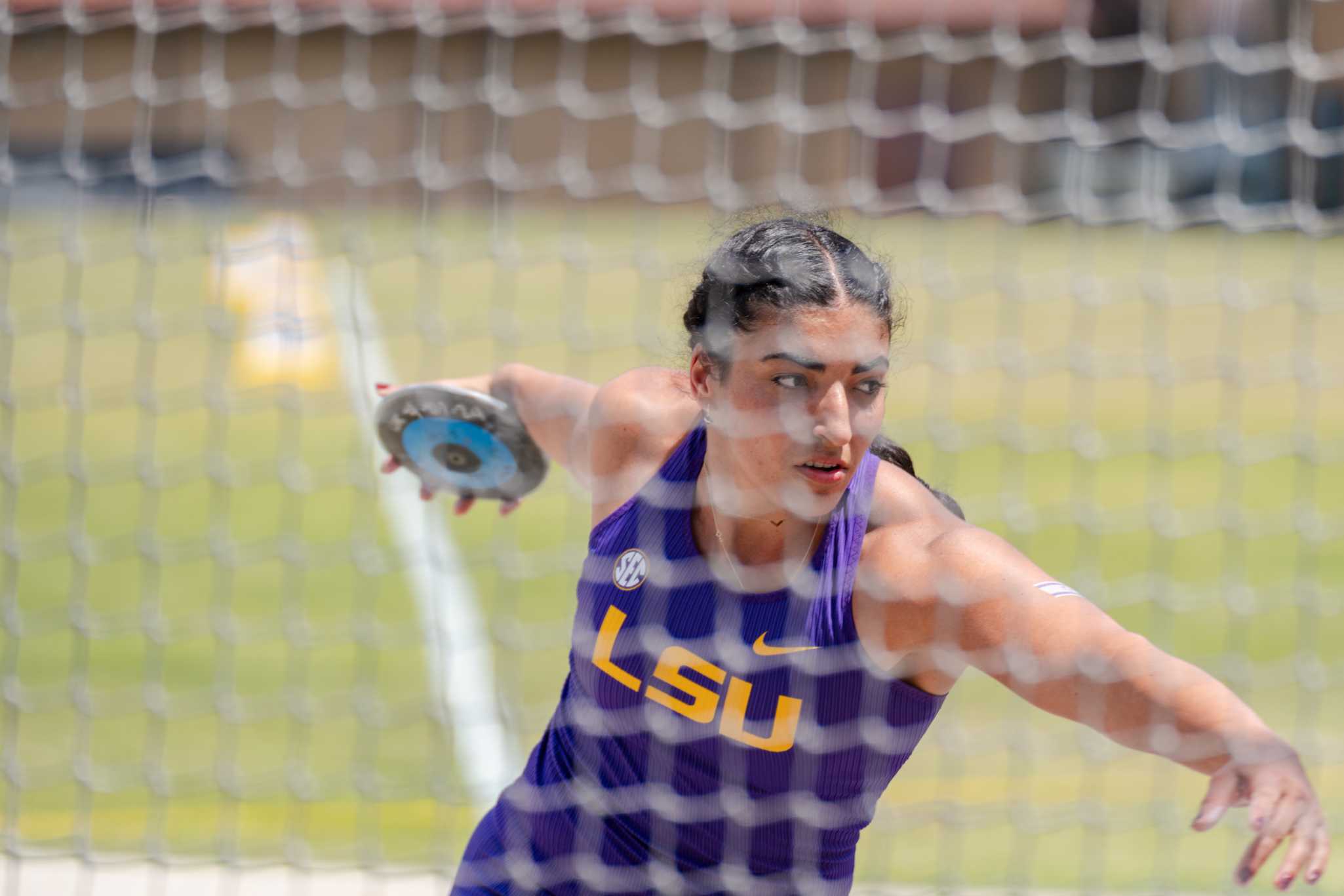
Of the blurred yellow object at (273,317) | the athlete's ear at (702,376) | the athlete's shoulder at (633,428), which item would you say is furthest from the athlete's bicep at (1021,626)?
the blurred yellow object at (273,317)

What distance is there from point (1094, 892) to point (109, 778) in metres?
2.94

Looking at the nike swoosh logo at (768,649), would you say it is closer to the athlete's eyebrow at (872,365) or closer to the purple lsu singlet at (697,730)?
the purple lsu singlet at (697,730)

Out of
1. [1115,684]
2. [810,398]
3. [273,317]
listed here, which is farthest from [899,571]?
[273,317]

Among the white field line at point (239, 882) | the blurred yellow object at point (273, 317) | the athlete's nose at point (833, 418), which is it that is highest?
the blurred yellow object at point (273, 317)

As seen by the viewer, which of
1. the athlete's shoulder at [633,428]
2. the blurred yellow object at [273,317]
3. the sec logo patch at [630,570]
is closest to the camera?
the sec logo patch at [630,570]

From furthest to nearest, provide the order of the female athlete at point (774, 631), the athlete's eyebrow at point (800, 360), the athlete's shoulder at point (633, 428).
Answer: the athlete's shoulder at point (633, 428), the athlete's eyebrow at point (800, 360), the female athlete at point (774, 631)

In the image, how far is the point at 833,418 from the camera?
7.11ft

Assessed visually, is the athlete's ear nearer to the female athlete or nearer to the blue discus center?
the female athlete

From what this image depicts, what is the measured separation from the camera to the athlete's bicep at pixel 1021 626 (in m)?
1.97

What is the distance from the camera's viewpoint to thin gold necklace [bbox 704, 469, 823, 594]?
91.6 inches

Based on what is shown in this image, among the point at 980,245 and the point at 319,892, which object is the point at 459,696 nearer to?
the point at 319,892

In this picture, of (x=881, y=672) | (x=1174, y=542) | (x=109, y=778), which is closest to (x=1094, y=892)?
(x=881, y=672)

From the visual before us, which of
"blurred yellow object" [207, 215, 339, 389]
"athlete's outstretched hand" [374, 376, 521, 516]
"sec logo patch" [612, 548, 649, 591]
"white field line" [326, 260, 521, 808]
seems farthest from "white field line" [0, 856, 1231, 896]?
"blurred yellow object" [207, 215, 339, 389]

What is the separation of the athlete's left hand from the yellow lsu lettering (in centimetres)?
74
